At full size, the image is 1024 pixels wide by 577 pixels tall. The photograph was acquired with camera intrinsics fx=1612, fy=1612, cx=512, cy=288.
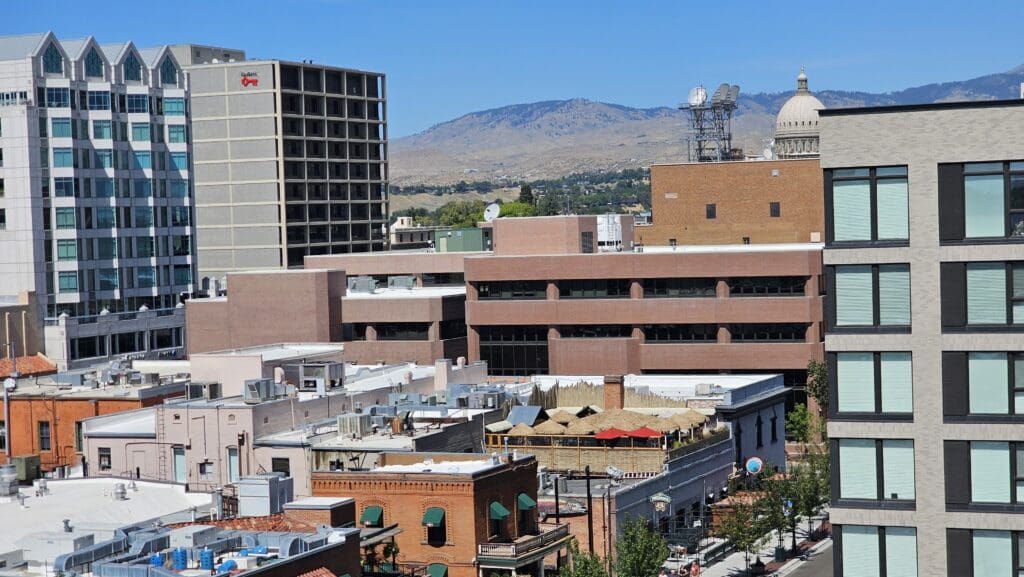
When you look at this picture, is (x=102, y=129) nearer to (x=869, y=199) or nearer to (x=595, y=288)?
(x=595, y=288)

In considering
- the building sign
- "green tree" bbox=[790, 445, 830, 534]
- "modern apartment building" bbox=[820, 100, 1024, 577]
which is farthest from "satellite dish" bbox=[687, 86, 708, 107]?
"modern apartment building" bbox=[820, 100, 1024, 577]

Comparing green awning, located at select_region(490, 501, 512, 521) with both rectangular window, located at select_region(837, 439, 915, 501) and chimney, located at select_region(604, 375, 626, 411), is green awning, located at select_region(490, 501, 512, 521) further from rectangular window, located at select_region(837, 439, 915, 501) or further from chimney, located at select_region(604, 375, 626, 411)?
rectangular window, located at select_region(837, 439, 915, 501)

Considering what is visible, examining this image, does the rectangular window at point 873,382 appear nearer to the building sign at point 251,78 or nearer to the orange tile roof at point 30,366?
the orange tile roof at point 30,366

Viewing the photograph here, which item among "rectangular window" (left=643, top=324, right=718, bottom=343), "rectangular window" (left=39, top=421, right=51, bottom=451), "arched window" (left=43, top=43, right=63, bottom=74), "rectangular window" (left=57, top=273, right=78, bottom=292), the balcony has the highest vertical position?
"arched window" (left=43, top=43, right=63, bottom=74)

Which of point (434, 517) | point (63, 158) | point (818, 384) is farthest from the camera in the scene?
point (63, 158)

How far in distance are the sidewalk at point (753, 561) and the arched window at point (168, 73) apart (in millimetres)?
79687

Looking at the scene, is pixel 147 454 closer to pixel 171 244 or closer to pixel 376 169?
pixel 171 244

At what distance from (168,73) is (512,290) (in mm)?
47142

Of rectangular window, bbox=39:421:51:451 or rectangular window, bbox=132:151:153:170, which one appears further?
rectangular window, bbox=132:151:153:170

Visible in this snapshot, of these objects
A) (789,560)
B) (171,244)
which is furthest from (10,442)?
(171,244)

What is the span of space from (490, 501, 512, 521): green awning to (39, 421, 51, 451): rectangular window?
3128 cm

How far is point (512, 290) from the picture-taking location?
378ft

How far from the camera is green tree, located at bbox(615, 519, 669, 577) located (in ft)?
210

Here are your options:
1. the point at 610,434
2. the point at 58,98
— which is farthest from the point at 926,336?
the point at 58,98
